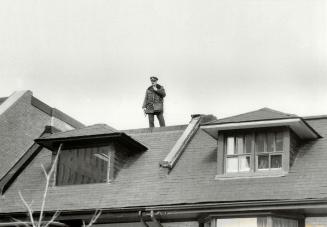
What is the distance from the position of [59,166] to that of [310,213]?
335 inches

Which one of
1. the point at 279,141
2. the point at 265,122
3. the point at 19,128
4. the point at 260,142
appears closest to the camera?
the point at 265,122

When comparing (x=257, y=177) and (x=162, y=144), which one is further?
(x=162, y=144)

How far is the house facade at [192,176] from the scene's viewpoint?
691 inches

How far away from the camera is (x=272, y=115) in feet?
63.1

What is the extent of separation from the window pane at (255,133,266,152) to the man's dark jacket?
642 centimetres

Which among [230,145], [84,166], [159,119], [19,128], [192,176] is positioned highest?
[159,119]

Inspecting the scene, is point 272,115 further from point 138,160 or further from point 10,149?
point 10,149

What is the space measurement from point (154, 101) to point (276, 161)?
23.9ft

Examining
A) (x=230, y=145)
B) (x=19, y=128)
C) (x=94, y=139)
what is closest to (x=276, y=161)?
(x=230, y=145)

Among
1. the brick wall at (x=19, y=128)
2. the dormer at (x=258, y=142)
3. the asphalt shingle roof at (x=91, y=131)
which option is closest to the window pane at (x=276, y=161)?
the dormer at (x=258, y=142)

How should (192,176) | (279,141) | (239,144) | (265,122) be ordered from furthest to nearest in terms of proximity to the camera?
(192,176) → (239,144) → (279,141) → (265,122)

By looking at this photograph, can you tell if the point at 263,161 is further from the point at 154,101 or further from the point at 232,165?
the point at 154,101

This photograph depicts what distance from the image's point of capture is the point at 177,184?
1980cm

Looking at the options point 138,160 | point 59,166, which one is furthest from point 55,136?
point 138,160
